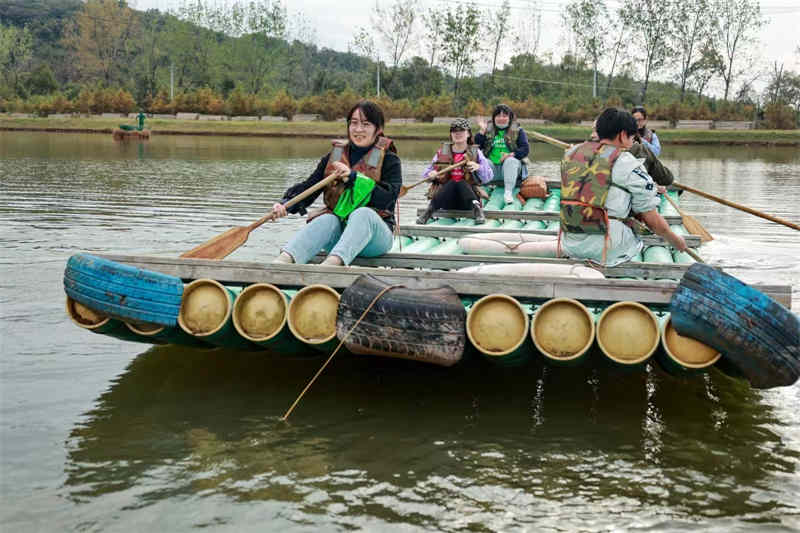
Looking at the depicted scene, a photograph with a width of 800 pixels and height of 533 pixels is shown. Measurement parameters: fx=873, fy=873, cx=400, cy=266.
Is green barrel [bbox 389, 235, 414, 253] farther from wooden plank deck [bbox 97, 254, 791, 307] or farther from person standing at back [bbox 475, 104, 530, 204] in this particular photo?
person standing at back [bbox 475, 104, 530, 204]

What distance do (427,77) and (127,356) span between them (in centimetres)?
5447

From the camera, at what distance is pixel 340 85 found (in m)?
61.6

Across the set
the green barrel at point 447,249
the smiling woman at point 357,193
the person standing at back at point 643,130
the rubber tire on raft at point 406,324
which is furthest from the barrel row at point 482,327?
the person standing at back at point 643,130

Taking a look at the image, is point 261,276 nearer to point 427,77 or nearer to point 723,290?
point 723,290

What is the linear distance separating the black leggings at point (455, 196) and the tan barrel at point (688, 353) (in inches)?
200

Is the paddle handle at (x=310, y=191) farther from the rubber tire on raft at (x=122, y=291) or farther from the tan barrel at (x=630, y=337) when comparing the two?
the tan barrel at (x=630, y=337)

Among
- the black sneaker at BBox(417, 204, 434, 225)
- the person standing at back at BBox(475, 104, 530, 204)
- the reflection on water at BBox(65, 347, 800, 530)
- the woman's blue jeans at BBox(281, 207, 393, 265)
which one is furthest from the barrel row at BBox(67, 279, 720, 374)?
the person standing at back at BBox(475, 104, 530, 204)

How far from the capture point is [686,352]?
13.8ft

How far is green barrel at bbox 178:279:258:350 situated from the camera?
4.54 meters

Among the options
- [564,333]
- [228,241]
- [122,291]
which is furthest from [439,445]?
[228,241]

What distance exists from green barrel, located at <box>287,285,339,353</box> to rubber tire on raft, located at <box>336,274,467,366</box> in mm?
110

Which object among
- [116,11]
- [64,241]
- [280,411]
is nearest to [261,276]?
[280,411]

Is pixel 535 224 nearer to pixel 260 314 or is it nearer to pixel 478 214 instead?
pixel 478 214

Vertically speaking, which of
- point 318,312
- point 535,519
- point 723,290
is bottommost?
point 535,519
